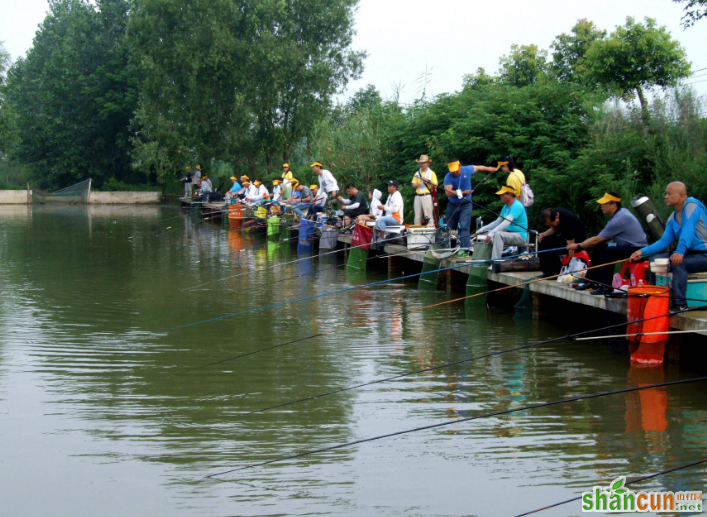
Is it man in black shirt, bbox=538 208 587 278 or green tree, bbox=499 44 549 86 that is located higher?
green tree, bbox=499 44 549 86

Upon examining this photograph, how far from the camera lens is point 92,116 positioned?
47.0m

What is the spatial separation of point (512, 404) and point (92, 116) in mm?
45110

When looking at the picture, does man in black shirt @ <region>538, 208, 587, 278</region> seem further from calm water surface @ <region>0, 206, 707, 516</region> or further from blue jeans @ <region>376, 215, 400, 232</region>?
blue jeans @ <region>376, 215, 400, 232</region>

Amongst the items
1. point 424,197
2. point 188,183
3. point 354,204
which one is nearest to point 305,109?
point 188,183

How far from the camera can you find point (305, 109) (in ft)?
120

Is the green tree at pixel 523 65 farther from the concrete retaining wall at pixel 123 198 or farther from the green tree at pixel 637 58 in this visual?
the concrete retaining wall at pixel 123 198

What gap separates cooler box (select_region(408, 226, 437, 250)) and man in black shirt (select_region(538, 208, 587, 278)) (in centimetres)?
334

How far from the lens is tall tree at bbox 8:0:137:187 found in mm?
46094

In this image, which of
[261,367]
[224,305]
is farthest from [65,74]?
[261,367]

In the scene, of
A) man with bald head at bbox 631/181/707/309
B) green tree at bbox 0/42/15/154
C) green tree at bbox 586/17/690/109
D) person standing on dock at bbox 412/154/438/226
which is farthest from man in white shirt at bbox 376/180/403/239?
green tree at bbox 0/42/15/154

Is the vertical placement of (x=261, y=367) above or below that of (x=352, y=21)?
below

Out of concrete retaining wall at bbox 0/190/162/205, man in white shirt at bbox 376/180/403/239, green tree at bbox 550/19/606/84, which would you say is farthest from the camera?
concrete retaining wall at bbox 0/190/162/205

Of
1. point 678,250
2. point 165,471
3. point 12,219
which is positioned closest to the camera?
point 165,471

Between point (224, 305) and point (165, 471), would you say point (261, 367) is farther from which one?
point (224, 305)
